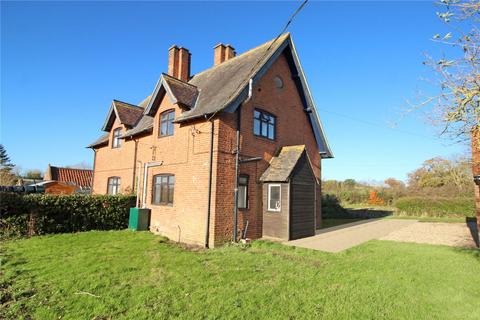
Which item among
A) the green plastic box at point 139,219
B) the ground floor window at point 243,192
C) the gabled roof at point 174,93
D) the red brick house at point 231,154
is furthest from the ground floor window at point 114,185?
the ground floor window at point 243,192

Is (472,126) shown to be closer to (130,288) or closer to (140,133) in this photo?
(130,288)

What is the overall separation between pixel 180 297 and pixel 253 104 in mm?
8966

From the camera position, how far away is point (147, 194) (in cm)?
1437

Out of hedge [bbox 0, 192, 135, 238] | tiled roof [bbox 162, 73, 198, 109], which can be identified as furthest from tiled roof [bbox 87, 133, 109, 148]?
tiled roof [bbox 162, 73, 198, 109]

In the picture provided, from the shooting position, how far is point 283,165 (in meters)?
12.6

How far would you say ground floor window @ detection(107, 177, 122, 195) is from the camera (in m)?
18.1

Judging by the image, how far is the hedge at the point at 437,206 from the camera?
25969mm

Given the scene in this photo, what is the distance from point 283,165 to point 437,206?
23.0m

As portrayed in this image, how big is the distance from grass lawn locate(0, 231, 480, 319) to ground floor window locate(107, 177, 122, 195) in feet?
26.3

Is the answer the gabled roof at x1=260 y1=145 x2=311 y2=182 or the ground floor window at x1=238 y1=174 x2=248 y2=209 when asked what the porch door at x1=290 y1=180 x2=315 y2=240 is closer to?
the gabled roof at x1=260 y1=145 x2=311 y2=182

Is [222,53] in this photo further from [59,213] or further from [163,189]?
[59,213]

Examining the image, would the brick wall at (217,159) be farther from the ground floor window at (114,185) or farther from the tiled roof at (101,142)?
the tiled roof at (101,142)

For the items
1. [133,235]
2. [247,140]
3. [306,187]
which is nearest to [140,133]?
[133,235]

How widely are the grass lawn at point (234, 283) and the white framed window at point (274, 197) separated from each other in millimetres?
2372
